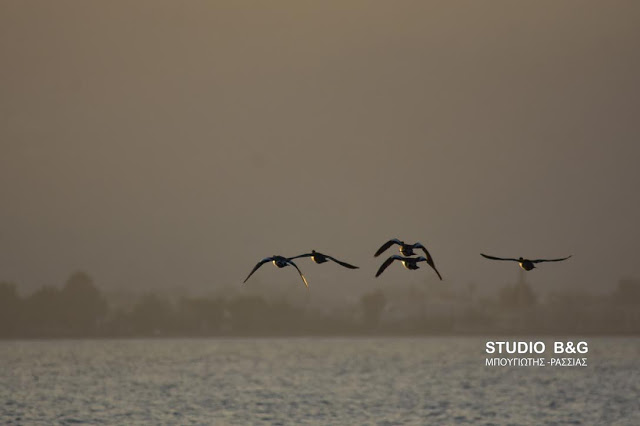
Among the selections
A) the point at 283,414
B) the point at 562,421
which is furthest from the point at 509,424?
the point at 283,414

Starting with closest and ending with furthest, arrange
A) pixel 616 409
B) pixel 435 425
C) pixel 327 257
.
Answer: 1. pixel 327 257
2. pixel 435 425
3. pixel 616 409

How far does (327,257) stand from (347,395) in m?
97.0

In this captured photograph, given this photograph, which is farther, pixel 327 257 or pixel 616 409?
pixel 616 409

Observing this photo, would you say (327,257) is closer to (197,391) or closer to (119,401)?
(119,401)

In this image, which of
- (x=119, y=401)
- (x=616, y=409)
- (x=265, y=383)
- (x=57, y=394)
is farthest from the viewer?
(x=265, y=383)

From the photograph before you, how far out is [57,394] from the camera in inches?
4791

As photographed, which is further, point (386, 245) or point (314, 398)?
point (314, 398)

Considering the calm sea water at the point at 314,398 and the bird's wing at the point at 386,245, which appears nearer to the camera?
the bird's wing at the point at 386,245

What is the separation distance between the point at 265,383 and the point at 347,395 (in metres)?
27.1

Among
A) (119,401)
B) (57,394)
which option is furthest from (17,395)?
(119,401)

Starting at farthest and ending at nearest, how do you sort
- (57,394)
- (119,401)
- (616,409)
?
(57,394)
(119,401)
(616,409)

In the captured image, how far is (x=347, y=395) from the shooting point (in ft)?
410

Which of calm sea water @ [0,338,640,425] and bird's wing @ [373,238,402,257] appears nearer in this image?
bird's wing @ [373,238,402,257]

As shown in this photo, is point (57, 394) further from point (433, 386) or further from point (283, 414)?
point (433, 386)
